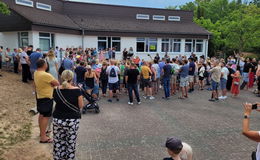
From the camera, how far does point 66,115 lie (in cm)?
403

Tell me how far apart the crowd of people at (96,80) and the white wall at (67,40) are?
4.94 feet

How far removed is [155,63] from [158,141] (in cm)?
587

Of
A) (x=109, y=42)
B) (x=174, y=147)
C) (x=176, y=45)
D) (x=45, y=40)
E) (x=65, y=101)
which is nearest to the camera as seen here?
(x=174, y=147)

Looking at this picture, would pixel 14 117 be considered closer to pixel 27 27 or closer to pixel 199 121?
pixel 199 121

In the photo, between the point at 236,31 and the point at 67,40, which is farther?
the point at 236,31

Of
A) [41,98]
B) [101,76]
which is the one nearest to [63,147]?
[41,98]

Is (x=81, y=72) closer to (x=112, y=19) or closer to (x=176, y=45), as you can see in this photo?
(x=112, y=19)

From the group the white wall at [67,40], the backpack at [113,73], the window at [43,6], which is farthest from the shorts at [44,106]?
the window at [43,6]

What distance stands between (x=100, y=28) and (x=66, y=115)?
60.0 feet

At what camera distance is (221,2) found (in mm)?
50688

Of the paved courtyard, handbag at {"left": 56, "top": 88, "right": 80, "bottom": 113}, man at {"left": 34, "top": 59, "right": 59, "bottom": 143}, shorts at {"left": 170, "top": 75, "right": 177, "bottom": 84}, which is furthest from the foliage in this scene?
handbag at {"left": 56, "top": 88, "right": 80, "bottom": 113}

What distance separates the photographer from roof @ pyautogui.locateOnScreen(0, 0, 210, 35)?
69.2ft

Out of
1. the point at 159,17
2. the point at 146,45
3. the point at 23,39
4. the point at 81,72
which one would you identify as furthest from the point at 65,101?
the point at 159,17

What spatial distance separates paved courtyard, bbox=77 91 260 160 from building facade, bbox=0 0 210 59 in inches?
400
